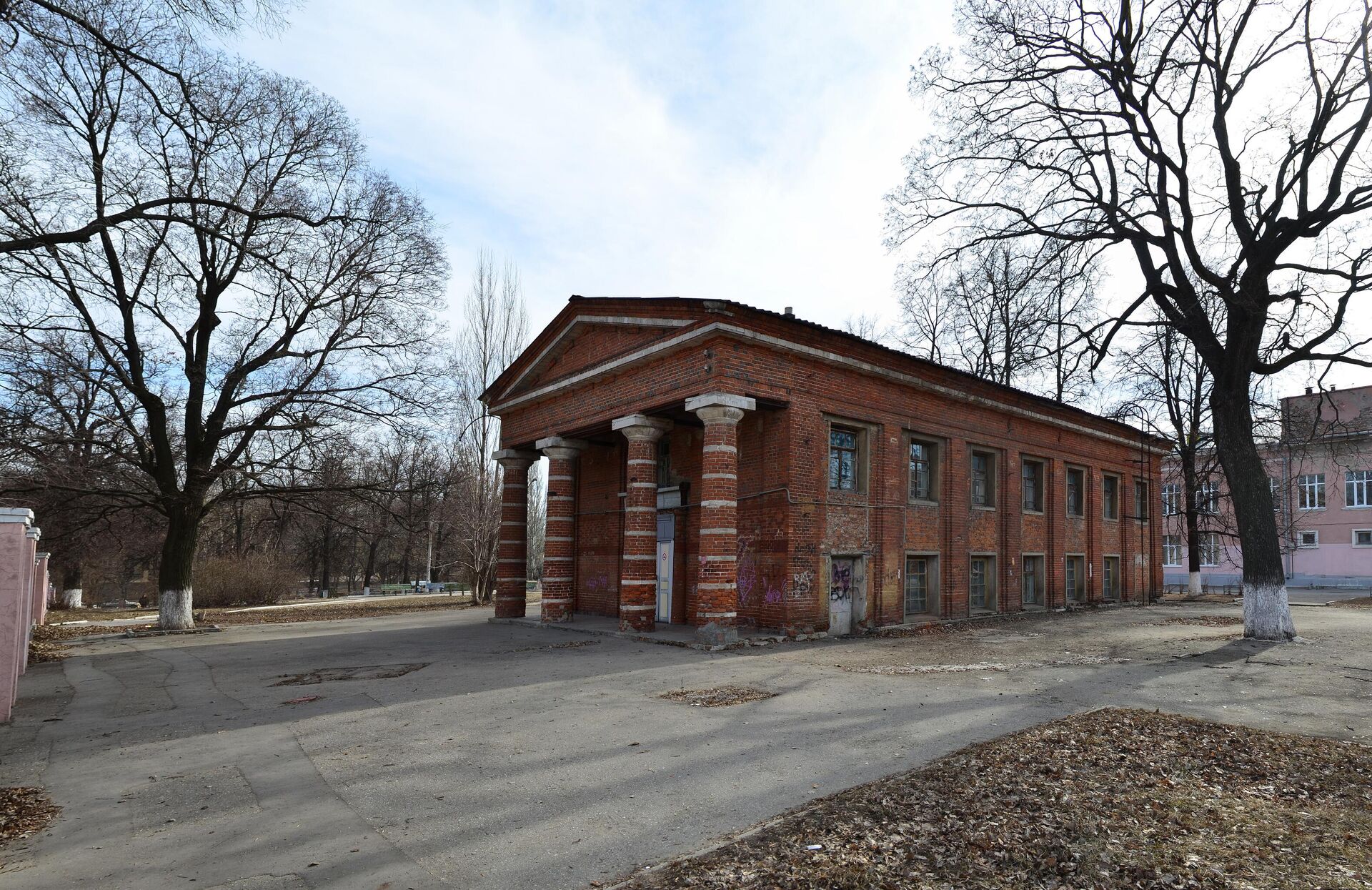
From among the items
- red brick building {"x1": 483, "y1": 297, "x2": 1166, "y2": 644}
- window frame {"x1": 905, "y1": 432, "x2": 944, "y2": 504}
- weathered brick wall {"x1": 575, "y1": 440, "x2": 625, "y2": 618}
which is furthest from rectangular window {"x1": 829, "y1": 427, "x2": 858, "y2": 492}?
weathered brick wall {"x1": 575, "y1": 440, "x2": 625, "y2": 618}

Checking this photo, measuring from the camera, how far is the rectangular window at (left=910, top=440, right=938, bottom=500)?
61.7 ft

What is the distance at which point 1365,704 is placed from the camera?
28.6ft

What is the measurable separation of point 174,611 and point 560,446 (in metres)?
10.7

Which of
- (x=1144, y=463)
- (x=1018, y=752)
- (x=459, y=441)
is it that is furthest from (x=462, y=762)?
(x=1144, y=463)

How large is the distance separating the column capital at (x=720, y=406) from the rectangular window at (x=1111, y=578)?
18.7 metres

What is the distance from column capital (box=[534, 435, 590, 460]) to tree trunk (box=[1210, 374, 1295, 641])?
14.3 metres

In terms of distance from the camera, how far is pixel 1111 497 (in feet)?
88.9

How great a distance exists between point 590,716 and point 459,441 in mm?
24705

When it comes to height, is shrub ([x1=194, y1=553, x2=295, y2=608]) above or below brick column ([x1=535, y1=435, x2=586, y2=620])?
below

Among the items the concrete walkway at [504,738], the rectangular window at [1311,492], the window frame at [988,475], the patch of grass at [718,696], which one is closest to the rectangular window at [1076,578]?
the window frame at [988,475]

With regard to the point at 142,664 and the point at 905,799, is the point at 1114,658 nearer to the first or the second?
the point at 905,799

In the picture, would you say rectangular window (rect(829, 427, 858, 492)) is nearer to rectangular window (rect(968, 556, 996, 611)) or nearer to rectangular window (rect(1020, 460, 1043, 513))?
rectangular window (rect(968, 556, 996, 611))

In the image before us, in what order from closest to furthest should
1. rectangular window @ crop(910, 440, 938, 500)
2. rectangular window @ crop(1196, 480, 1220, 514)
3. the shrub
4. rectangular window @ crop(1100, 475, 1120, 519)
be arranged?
rectangular window @ crop(910, 440, 938, 500) < rectangular window @ crop(1100, 475, 1120, 519) < rectangular window @ crop(1196, 480, 1220, 514) < the shrub

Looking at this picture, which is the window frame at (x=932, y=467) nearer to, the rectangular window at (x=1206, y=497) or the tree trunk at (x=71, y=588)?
the rectangular window at (x=1206, y=497)
